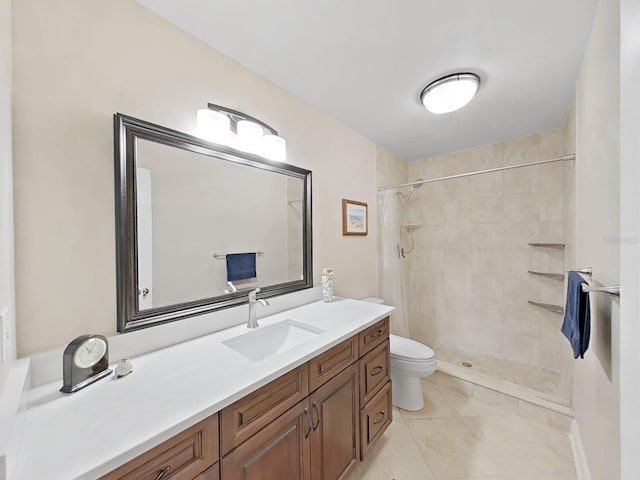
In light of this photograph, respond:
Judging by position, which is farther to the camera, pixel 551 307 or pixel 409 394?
pixel 551 307

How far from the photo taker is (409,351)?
6.54 ft

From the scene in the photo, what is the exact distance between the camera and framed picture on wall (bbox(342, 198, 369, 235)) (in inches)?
86.6

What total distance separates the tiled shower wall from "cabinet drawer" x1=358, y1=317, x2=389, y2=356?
1.51 meters

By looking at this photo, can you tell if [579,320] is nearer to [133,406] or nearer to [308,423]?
[308,423]

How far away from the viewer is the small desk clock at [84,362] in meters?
0.79

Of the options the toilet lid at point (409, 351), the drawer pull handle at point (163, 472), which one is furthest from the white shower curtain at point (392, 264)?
the drawer pull handle at point (163, 472)

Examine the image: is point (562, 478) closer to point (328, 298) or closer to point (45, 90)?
point (328, 298)

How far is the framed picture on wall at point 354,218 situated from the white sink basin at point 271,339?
1.00 metres

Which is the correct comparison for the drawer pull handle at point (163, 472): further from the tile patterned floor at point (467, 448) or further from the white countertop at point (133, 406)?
the tile patterned floor at point (467, 448)

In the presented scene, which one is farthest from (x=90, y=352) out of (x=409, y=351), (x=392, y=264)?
(x=392, y=264)

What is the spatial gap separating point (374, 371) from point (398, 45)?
1.80m

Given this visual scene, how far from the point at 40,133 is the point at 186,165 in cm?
48

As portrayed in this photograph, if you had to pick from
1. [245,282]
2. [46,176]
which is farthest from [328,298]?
[46,176]
